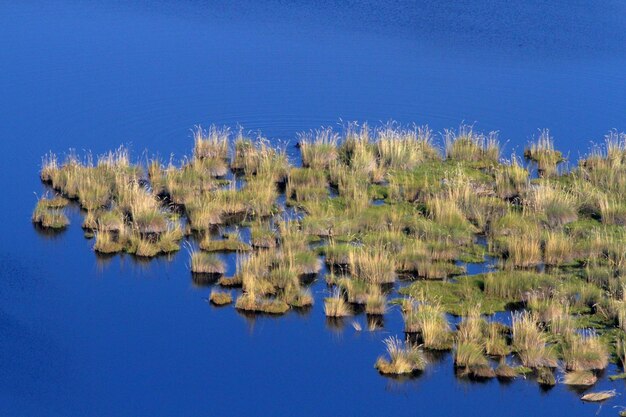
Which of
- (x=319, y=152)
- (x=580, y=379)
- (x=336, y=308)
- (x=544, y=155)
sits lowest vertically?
(x=580, y=379)

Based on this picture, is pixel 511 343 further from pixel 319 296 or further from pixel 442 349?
pixel 319 296

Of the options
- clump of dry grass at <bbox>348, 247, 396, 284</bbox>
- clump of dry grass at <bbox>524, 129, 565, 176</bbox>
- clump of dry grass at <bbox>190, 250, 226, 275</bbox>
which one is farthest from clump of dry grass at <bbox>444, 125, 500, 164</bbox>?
clump of dry grass at <bbox>190, 250, 226, 275</bbox>

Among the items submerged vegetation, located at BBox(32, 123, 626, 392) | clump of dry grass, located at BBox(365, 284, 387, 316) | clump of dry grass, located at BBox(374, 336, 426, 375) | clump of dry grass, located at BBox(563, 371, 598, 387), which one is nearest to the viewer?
clump of dry grass, located at BBox(563, 371, 598, 387)

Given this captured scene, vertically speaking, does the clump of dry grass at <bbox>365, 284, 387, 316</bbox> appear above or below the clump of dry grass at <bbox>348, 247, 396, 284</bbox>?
below

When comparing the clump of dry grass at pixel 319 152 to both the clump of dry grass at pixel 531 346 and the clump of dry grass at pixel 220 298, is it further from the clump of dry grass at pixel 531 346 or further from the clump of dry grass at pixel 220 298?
the clump of dry grass at pixel 531 346

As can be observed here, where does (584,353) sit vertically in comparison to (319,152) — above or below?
below

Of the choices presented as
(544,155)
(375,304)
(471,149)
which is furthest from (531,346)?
(544,155)

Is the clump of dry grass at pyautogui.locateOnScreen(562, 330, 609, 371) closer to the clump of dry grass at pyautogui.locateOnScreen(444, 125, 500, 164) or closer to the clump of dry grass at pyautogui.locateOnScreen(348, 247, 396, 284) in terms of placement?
the clump of dry grass at pyautogui.locateOnScreen(348, 247, 396, 284)

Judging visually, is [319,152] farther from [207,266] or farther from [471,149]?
[207,266]
